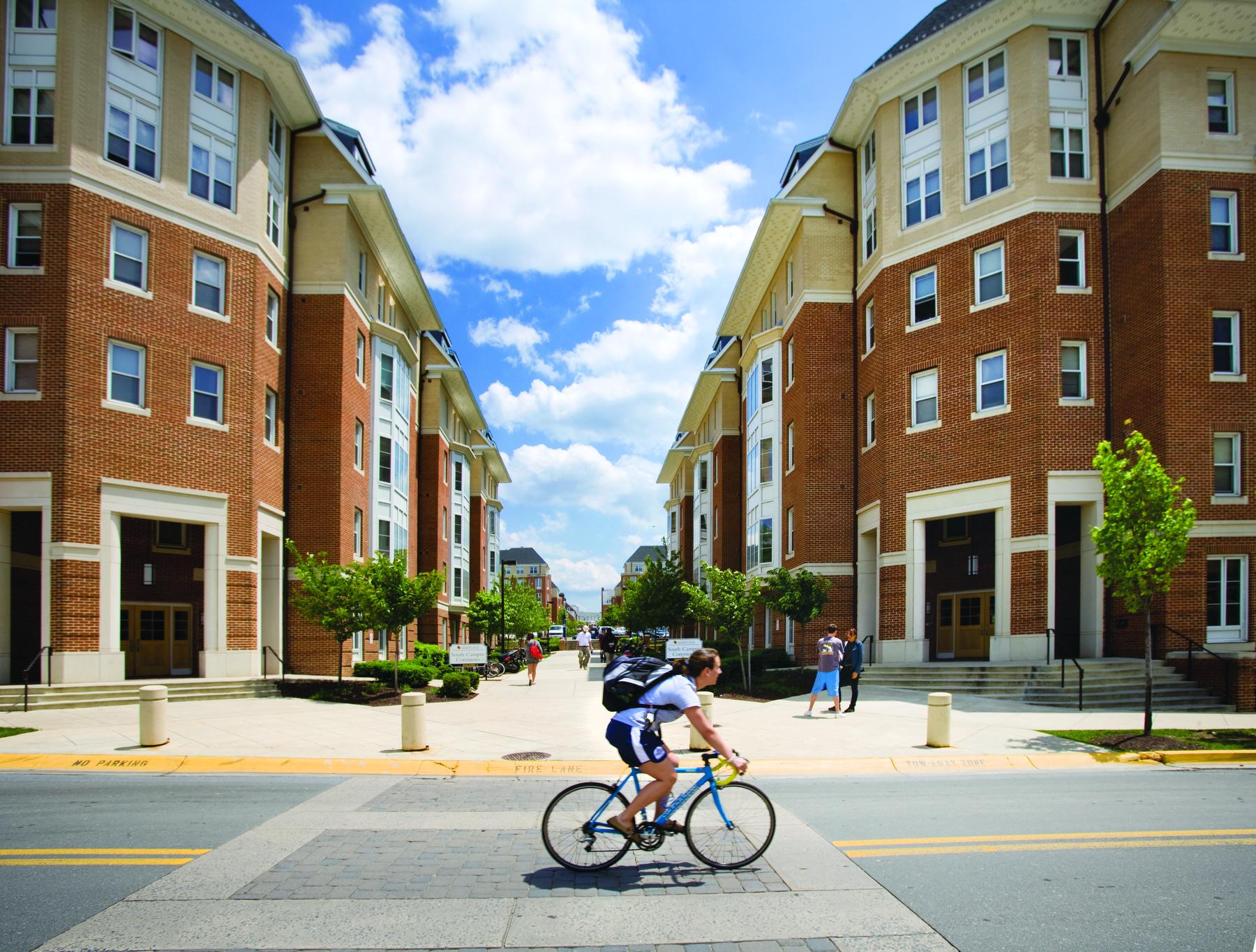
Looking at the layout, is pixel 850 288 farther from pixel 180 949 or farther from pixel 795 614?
pixel 180 949

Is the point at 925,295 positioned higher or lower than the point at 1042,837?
higher

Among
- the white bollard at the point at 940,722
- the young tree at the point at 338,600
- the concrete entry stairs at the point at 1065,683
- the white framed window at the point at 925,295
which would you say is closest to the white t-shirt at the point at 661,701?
the white bollard at the point at 940,722

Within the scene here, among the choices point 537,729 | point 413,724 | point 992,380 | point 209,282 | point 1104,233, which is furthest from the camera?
point 209,282

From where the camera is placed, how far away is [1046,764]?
13.0m

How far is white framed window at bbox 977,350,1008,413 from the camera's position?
24547 mm

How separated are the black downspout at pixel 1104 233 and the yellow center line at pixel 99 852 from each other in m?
23.1

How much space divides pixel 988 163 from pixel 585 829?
79.0ft

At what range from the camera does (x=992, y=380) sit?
24.8 m

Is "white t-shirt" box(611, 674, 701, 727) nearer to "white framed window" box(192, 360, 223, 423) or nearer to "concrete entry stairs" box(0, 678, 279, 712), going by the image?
"concrete entry stairs" box(0, 678, 279, 712)

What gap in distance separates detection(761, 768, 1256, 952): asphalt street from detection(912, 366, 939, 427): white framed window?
15445 millimetres

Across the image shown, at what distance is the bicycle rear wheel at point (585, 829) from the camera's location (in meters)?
6.84

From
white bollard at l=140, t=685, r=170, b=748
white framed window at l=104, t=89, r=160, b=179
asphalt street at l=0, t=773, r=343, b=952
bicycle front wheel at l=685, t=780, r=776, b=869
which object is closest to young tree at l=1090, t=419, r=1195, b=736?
bicycle front wheel at l=685, t=780, r=776, b=869

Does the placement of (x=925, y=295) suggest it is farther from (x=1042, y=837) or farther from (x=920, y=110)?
(x=1042, y=837)

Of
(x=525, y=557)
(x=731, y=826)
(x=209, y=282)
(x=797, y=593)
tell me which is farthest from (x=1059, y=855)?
(x=525, y=557)
